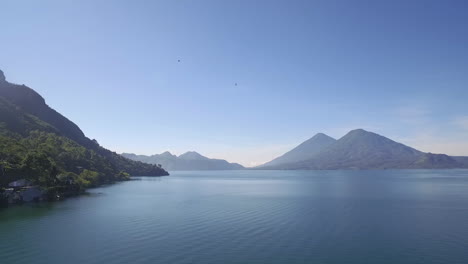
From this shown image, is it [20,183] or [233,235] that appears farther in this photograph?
[20,183]

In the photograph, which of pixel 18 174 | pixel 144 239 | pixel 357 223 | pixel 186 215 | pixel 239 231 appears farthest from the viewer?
pixel 18 174

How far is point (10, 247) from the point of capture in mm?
36531

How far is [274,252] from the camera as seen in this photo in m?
35.7

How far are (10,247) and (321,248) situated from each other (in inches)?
1561

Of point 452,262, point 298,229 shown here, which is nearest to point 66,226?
point 298,229

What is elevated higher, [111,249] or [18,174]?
[18,174]

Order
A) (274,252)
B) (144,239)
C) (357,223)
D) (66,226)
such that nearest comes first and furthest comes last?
(274,252), (144,239), (66,226), (357,223)

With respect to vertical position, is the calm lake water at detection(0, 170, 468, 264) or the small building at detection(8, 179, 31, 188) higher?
the small building at detection(8, 179, 31, 188)

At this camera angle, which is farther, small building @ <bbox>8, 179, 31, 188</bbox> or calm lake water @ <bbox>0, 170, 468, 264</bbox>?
small building @ <bbox>8, 179, 31, 188</bbox>

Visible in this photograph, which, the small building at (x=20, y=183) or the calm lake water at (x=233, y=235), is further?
the small building at (x=20, y=183)

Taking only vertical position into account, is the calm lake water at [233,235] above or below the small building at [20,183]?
below

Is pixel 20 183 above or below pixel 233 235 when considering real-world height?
above

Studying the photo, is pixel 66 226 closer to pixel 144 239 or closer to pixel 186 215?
pixel 144 239

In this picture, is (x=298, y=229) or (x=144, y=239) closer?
(x=144, y=239)
